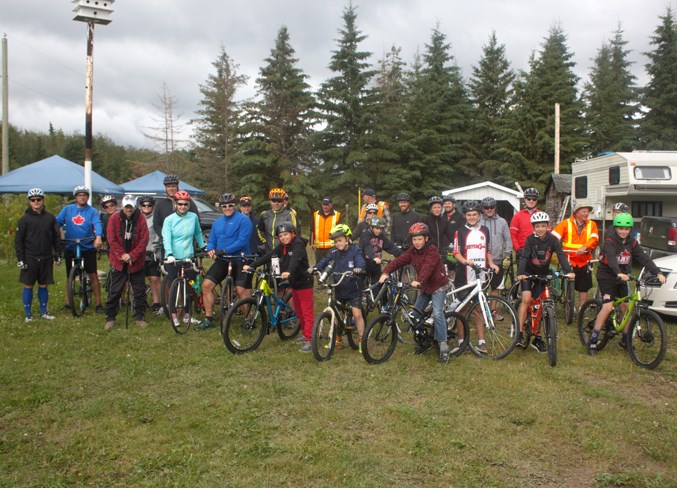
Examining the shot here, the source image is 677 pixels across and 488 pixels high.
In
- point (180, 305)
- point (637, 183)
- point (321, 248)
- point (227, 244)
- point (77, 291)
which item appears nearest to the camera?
point (180, 305)

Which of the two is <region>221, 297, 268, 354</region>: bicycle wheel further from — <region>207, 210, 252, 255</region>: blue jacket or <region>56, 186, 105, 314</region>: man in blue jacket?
<region>56, 186, 105, 314</region>: man in blue jacket

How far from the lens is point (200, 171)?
3772cm

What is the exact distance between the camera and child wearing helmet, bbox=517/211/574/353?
6648 mm

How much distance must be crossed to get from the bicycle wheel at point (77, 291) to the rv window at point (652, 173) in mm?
16161

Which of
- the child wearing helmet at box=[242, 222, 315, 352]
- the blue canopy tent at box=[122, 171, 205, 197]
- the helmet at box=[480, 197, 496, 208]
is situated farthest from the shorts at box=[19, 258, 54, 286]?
the blue canopy tent at box=[122, 171, 205, 197]

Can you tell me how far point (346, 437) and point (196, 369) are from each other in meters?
2.40

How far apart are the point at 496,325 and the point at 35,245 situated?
6.83 metres

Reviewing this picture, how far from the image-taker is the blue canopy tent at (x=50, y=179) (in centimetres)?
1894

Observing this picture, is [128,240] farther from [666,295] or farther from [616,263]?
[666,295]

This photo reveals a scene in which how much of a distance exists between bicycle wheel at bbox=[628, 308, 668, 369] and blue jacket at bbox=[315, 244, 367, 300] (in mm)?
3259

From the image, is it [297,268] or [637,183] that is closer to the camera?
[297,268]

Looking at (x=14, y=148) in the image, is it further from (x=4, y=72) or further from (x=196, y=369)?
(x=196, y=369)

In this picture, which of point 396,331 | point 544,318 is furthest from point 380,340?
point 544,318

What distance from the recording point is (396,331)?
649 cm
